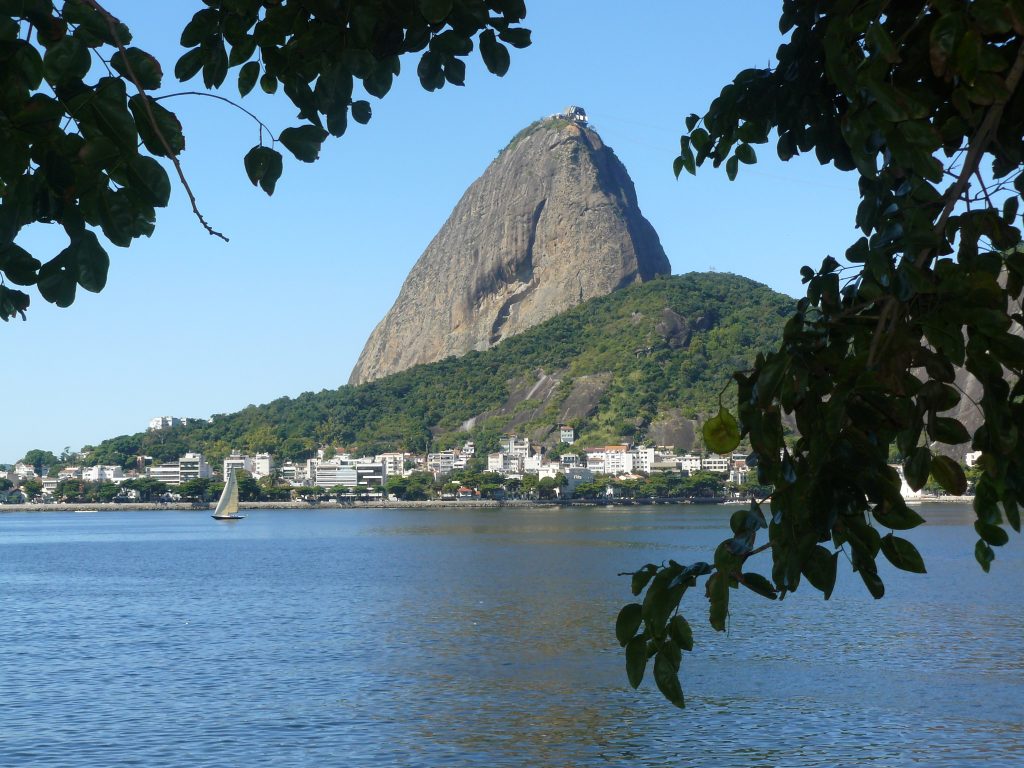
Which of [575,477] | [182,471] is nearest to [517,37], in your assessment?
[575,477]

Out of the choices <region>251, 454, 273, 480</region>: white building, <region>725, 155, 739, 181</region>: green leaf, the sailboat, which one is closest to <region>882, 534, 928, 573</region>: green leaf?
<region>725, 155, 739, 181</region>: green leaf

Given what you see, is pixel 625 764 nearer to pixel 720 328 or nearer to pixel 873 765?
pixel 873 765

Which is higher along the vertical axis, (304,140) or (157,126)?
(304,140)

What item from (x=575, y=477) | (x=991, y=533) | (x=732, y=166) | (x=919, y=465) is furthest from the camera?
(x=575, y=477)

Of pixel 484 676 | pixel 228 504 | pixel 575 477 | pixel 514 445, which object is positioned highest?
pixel 514 445

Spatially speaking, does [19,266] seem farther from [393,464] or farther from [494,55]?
[393,464]
